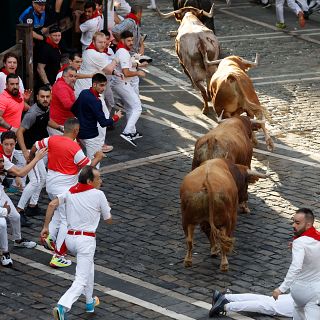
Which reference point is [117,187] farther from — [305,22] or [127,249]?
[305,22]

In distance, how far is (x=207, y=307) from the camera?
527 inches

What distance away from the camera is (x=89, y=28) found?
21.9 metres

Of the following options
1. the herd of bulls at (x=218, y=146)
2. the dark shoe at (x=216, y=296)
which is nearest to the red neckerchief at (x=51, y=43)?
the herd of bulls at (x=218, y=146)

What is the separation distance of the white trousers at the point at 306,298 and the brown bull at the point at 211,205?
2.55 meters

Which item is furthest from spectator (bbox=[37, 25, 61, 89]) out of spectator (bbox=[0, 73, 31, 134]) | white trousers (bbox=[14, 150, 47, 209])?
white trousers (bbox=[14, 150, 47, 209])

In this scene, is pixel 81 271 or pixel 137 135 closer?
pixel 81 271

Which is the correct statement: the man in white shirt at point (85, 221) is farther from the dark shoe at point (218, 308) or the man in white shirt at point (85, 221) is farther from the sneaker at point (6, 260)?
the sneaker at point (6, 260)

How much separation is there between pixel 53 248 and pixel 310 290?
429 centimetres

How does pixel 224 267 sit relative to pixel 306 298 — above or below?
below

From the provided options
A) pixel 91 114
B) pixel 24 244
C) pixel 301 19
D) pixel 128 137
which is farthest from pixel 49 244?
pixel 301 19

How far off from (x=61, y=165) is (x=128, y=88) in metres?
5.56

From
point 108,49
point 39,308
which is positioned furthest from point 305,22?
point 39,308

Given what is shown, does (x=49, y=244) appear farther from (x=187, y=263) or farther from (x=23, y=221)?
(x=187, y=263)

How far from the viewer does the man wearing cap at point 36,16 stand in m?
20.3
